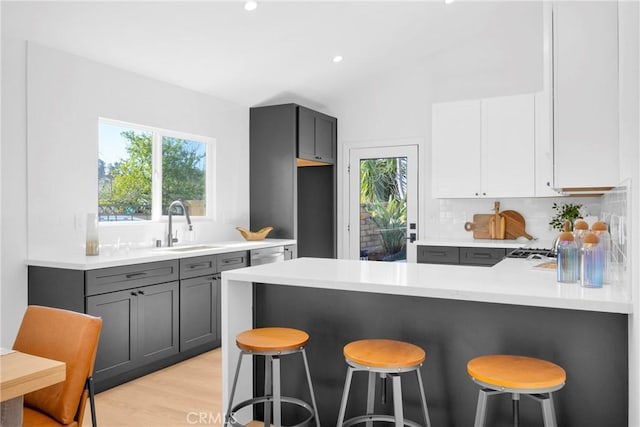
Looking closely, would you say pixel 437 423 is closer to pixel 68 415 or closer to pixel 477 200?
pixel 68 415

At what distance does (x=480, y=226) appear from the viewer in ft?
17.1

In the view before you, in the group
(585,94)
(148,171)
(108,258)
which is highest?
(585,94)

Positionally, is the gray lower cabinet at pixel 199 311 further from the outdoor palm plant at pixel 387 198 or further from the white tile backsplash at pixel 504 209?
the white tile backsplash at pixel 504 209

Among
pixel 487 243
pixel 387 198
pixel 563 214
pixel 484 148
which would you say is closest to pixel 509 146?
pixel 484 148

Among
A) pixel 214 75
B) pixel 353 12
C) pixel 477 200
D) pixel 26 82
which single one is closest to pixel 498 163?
pixel 477 200

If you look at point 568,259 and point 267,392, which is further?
point 267,392

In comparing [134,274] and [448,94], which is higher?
[448,94]

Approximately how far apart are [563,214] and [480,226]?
2.75 feet

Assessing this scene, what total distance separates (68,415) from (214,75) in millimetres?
3575

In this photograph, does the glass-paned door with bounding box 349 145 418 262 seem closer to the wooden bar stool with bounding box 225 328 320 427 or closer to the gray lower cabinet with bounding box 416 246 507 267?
the gray lower cabinet with bounding box 416 246 507 267

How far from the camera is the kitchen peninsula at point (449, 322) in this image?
6.35ft

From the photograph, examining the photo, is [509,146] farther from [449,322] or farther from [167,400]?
[167,400]

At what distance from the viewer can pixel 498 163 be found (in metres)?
4.82

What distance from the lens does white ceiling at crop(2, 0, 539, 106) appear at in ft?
11.1
